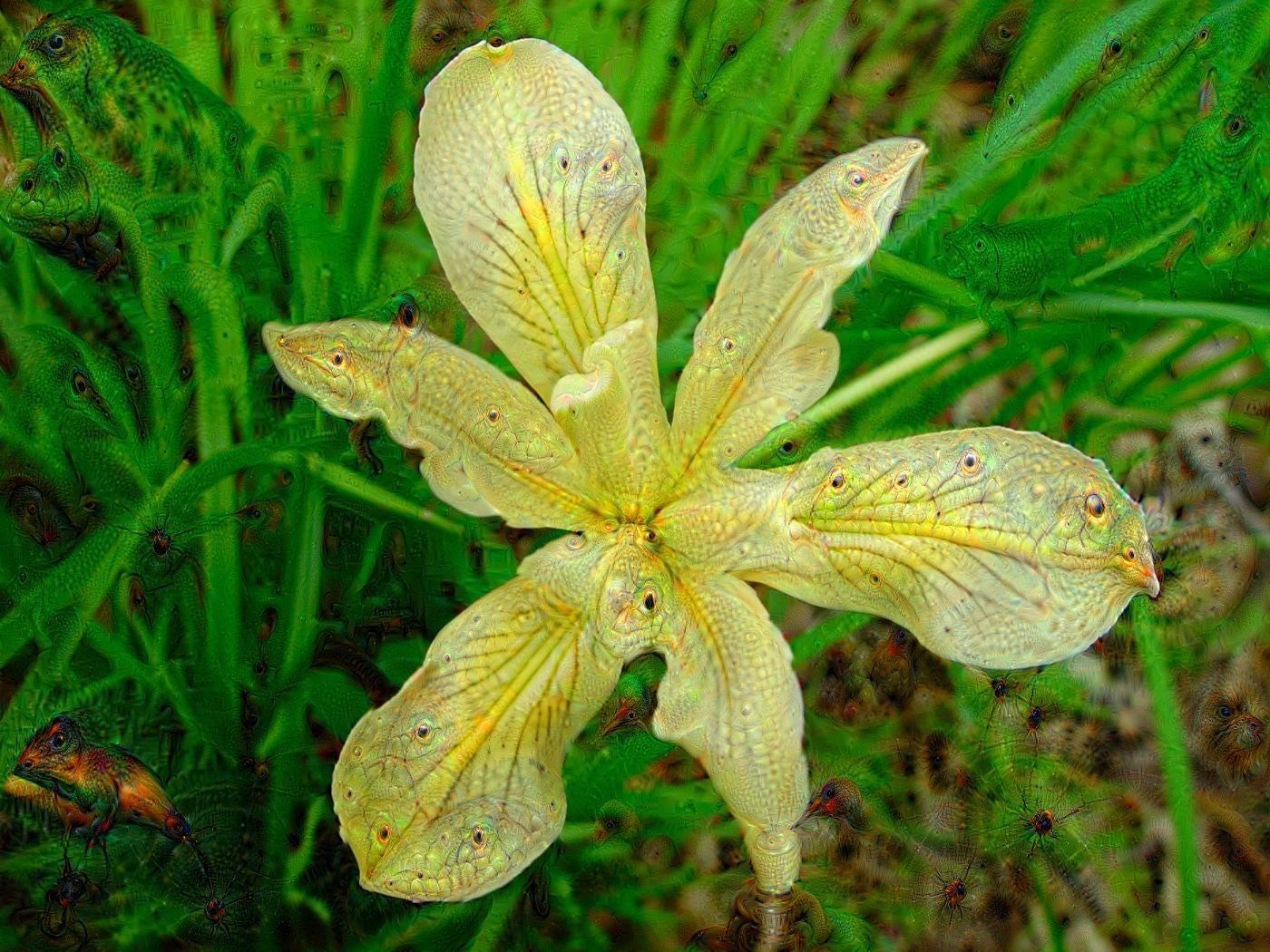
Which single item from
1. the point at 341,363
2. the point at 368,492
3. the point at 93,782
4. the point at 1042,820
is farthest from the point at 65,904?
the point at 1042,820

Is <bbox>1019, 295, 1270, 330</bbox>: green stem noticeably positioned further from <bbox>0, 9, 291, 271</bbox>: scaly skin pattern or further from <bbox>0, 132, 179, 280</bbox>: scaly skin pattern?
<bbox>0, 132, 179, 280</bbox>: scaly skin pattern

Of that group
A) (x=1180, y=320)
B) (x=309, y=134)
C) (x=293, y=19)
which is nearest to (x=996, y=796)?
(x=1180, y=320)

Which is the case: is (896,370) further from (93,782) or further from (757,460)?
(93,782)

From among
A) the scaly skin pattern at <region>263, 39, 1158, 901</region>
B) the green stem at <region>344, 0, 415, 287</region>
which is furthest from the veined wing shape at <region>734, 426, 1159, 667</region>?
the green stem at <region>344, 0, 415, 287</region>

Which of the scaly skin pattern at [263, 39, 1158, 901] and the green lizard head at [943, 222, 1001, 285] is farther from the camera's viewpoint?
the green lizard head at [943, 222, 1001, 285]

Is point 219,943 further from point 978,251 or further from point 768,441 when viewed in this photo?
point 978,251

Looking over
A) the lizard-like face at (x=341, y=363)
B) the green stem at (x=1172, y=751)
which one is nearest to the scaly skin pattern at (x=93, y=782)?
the lizard-like face at (x=341, y=363)

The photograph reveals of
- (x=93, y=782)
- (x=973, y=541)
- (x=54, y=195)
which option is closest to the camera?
(x=973, y=541)
